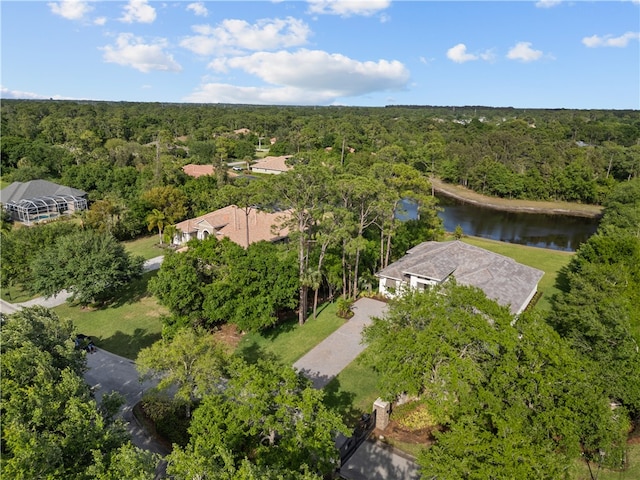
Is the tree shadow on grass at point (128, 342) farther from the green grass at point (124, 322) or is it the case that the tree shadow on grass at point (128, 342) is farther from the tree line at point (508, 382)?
the tree line at point (508, 382)

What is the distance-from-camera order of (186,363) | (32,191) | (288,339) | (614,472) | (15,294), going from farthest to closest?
(32,191), (15,294), (288,339), (186,363), (614,472)

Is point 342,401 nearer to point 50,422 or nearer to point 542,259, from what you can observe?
point 50,422

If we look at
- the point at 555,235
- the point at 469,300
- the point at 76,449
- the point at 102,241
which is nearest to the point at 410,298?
the point at 469,300

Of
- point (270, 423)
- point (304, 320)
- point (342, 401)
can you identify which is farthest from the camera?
point (304, 320)

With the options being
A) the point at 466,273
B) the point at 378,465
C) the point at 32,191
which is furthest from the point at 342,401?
the point at 32,191

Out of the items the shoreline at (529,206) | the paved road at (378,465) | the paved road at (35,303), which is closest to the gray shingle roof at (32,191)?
the paved road at (35,303)

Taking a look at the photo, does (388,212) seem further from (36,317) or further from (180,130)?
(180,130)
